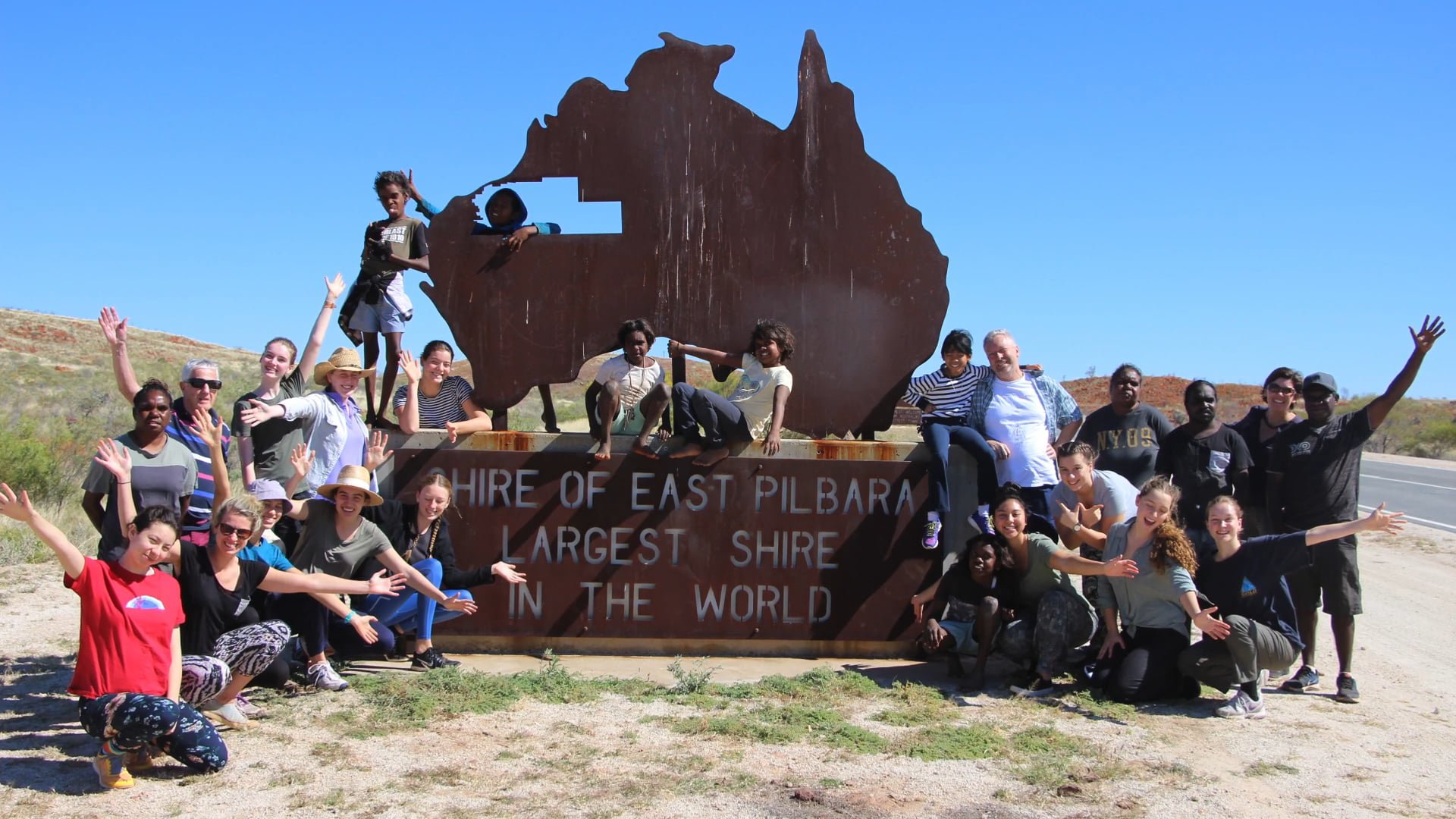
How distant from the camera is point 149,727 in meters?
4.16

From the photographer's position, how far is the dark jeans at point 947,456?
6.49 m

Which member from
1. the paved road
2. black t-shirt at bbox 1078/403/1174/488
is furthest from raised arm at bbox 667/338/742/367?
the paved road

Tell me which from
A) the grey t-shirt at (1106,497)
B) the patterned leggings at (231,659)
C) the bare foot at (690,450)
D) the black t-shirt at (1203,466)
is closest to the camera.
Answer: the patterned leggings at (231,659)

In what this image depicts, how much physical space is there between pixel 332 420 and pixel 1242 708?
4662 mm

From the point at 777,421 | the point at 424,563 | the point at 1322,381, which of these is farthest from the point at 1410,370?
the point at 424,563

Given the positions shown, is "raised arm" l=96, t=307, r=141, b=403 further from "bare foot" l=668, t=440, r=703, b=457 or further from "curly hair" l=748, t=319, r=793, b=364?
"curly hair" l=748, t=319, r=793, b=364

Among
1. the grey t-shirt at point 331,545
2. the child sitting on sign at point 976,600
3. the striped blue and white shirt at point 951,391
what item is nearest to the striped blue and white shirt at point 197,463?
the grey t-shirt at point 331,545

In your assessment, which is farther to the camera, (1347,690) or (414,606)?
(414,606)

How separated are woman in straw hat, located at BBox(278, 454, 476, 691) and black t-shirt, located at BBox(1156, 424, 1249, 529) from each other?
12.5 feet

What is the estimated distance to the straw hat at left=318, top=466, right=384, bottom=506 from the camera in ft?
18.1

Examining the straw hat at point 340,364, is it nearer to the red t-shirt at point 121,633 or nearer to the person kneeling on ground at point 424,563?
the person kneeling on ground at point 424,563

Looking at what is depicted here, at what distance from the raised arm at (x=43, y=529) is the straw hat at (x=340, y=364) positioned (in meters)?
1.97

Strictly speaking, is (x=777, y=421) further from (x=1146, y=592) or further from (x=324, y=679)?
(x=324, y=679)

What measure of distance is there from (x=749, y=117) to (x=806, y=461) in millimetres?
2066
